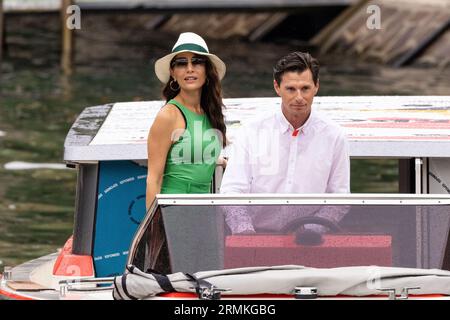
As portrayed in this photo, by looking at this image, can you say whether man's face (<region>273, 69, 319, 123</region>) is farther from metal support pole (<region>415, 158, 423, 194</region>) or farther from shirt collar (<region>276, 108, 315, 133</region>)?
metal support pole (<region>415, 158, 423, 194</region>)

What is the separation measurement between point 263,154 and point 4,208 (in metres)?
11.6

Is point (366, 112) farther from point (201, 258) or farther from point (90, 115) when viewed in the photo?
point (201, 258)

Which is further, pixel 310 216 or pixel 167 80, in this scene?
pixel 167 80

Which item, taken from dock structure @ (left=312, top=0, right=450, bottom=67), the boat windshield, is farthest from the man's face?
dock structure @ (left=312, top=0, right=450, bottom=67)

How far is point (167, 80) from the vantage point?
8.63m

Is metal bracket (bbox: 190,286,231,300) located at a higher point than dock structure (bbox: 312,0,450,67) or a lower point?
lower

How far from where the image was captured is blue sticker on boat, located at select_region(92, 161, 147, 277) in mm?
9664

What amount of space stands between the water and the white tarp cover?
8.39m

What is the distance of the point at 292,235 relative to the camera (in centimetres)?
746

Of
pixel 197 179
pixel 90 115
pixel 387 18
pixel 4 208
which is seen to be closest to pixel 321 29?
pixel 387 18

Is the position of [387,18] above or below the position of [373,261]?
above

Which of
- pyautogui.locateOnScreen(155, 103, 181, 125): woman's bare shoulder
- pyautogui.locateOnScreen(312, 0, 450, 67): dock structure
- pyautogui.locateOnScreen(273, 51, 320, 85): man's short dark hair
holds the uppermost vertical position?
pyautogui.locateOnScreen(312, 0, 450, 67): dock structure

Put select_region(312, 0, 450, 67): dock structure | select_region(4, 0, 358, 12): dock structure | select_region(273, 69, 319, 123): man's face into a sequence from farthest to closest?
select_region(4, 0, 358, 12): dock structure → select_region(312, 0, 450, 67): dock structure → select_region(273, 69, 319, 123): man's face

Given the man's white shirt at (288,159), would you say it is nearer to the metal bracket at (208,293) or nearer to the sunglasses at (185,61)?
the sunglasses at (185,61)
